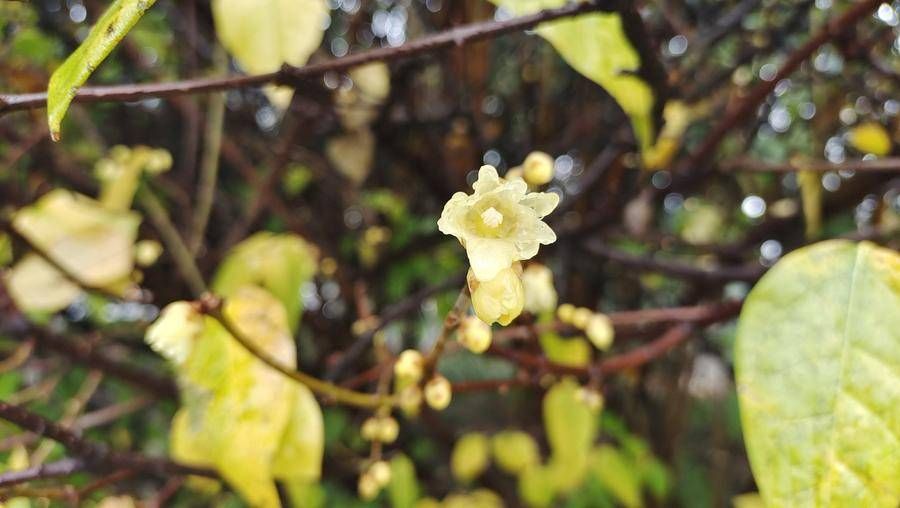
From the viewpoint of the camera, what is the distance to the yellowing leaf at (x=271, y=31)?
0.46 m

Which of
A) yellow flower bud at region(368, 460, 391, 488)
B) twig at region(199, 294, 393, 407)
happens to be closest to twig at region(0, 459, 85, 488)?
twig at region(199, 294, 393, 407)

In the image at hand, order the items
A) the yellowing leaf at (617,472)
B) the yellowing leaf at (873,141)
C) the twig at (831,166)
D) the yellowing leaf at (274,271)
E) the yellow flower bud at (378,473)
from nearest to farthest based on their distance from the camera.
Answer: the twig at (831,166), the yellow flower bud at (378,473), the yellowing leaf at (873,141), the yellowing leaf at (274,271), the yellowing leaf at (617,472)

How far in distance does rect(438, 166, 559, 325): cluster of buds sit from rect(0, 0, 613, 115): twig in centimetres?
11

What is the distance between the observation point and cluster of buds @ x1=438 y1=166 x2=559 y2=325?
0.28m

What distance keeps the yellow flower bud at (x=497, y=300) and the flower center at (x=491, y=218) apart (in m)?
0.02

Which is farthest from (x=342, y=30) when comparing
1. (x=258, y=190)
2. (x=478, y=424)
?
(x=478, y=424)

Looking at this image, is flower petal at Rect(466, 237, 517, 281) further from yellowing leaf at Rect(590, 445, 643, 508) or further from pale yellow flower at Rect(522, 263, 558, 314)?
yellowing leaf at Rect(590, 445, 643, 508)

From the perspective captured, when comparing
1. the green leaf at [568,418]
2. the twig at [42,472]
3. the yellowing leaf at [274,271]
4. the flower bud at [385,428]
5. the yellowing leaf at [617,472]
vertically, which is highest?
the yellowing leaf at [274,271]

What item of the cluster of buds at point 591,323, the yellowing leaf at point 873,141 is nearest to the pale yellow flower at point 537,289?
the cluster of buds at point 591,323

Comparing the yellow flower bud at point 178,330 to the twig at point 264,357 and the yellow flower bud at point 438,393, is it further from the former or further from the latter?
the yellow flower bud at point 438,393

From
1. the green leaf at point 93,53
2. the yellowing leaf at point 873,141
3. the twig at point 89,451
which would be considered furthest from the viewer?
the yellowing leaf at point 873,141

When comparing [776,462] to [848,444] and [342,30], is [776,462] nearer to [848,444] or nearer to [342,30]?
[848,444]

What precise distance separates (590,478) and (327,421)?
49cm

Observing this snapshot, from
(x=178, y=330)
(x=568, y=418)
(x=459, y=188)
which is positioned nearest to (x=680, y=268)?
(x=568, y=418)
